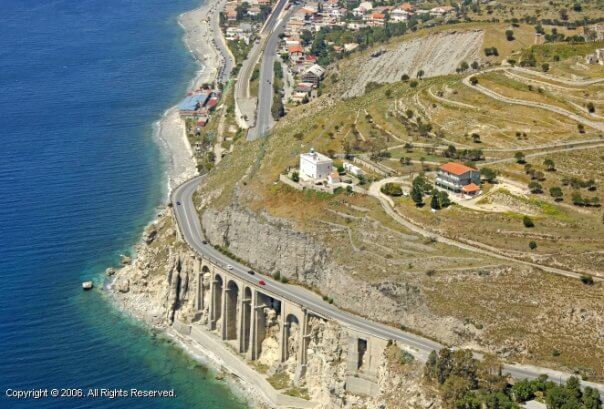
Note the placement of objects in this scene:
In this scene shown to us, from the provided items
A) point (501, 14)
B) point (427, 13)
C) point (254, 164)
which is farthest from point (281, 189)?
point (427, 13)

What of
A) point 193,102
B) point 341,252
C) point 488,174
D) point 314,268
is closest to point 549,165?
point 488,174

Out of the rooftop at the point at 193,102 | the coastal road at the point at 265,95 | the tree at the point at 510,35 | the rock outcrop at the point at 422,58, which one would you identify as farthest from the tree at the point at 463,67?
the rooftop at the point at 193,102

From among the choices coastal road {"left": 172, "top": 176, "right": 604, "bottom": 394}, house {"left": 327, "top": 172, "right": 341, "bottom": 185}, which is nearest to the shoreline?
coastal road {"left": 172, "top": 176, "right": 604, "bottom": 394}

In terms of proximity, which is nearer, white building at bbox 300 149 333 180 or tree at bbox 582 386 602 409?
tree at bbox 582 386 602 409

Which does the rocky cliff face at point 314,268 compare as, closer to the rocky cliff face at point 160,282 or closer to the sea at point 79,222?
the rocky cliff face at point 160,282

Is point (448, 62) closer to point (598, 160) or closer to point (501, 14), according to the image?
point (501, 14)

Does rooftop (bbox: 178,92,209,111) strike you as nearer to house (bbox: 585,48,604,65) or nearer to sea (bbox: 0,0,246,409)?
sea (bbox: 0,0,246,409)

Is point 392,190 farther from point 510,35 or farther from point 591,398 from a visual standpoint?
point 510,35
